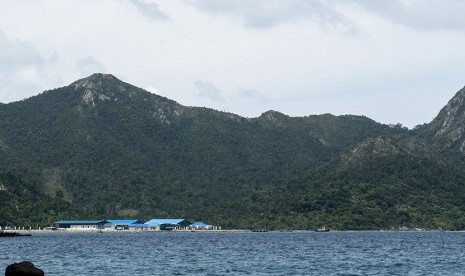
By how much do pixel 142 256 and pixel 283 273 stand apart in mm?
49355

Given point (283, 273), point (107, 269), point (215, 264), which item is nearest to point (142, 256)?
point (215, 264)

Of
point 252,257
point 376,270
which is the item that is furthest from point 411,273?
point 252,257

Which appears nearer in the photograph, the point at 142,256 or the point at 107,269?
the point at 107,269

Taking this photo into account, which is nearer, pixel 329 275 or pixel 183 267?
pixel 329 275

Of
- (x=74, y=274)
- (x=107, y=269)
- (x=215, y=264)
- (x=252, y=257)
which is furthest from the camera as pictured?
(x=252, y=257)

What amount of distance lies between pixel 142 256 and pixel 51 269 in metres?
40.8

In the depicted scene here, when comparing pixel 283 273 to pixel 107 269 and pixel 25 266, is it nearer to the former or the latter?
pixel 107 269

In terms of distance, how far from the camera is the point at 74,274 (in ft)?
387

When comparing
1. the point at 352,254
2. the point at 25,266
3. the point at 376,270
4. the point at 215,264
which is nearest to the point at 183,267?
the point at 215,264

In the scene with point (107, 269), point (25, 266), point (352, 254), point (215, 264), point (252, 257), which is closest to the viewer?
point (25, 266)

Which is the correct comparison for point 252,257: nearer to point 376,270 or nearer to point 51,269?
point 376,270

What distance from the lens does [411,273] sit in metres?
124

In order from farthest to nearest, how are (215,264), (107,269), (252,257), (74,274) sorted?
(252,257) < (215,264) < (107,269) < (74,274)

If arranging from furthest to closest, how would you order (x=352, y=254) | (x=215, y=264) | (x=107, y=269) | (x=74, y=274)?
(x=352, y=254)
(x=215, y=264)
(x=107, y=269)
(x=74, y=274)
